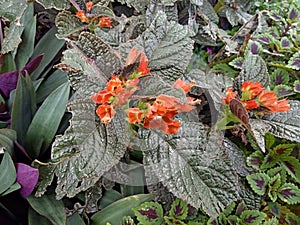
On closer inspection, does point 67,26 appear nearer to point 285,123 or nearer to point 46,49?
point 46,49

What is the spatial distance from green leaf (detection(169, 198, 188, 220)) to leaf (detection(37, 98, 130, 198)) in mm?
196

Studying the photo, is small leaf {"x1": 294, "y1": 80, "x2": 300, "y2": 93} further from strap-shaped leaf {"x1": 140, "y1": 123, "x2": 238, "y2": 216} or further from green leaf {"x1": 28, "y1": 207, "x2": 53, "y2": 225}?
green leaf {"x1": 28, "y1": 207, "x2": 53, "y2": 225}

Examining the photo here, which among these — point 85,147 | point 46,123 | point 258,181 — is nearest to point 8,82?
point 46,123

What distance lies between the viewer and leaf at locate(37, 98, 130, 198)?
675mm

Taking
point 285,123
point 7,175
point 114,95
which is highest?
point 114,95

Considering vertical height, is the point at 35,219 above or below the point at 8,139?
below

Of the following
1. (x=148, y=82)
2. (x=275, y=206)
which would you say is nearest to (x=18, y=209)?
(x=148, y=82)

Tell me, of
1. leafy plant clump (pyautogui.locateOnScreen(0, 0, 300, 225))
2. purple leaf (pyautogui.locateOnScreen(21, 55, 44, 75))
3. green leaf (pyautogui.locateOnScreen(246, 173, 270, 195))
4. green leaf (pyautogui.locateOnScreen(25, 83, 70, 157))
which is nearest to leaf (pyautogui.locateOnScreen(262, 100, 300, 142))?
leafy plant clump (pyautogui.locateOnScreen(0, 0, 300, 225))

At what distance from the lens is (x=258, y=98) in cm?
78

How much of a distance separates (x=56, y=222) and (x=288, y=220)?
1.62 ft

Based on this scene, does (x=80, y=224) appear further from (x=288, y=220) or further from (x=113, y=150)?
(x=288, y=220)

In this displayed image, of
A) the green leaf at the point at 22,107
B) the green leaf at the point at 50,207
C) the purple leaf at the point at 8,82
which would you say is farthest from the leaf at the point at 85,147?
the purple leaf at the point at 8,82

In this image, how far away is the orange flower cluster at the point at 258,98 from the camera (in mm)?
766

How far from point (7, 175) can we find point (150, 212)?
0.30 m
